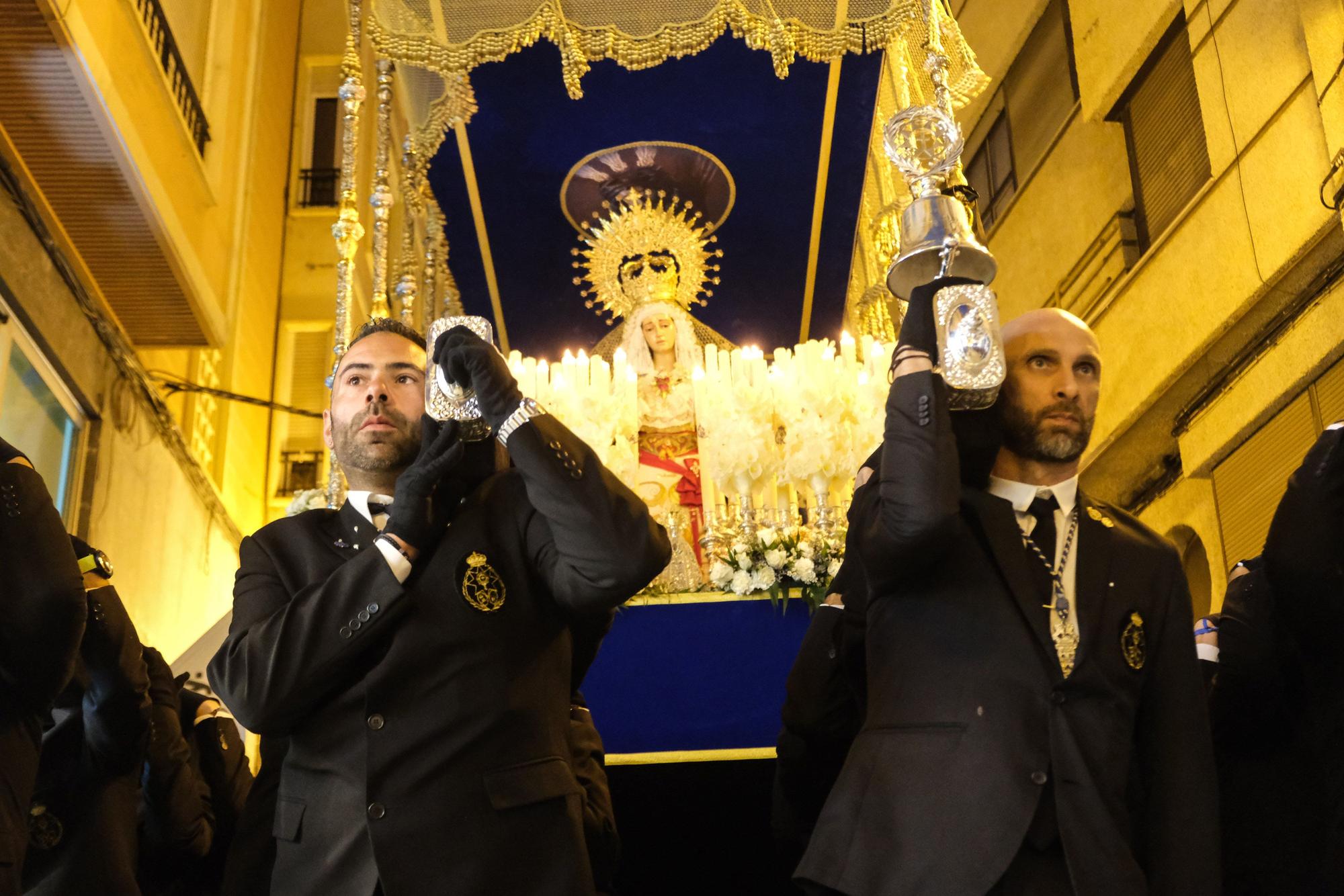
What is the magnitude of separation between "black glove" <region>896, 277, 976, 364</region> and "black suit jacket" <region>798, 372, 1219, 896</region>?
8 centimetres

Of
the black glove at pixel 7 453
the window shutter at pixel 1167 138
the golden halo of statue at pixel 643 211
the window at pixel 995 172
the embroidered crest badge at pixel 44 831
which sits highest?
the window at pixel 995 172

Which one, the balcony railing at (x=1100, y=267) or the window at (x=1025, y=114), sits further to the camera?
the window at (x=1025, y=114)

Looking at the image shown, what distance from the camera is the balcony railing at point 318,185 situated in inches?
504

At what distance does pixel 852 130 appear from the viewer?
709 cm

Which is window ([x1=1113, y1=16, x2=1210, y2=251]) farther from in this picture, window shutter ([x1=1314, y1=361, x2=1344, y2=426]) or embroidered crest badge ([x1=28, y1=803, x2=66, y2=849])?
embroidered crest badge ([x1=28, y1=803, x2=66, y2=849])

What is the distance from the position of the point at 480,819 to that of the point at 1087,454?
Answer: 846 centimetres

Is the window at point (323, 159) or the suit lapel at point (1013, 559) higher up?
the window at point (323, 159)

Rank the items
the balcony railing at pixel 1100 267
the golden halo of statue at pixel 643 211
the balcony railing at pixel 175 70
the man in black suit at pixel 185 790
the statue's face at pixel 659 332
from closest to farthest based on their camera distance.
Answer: the man in black suit at pixel 185 790, the statue's face at pixel 659 332, the golden halo of statue at pixel 643 211, the balcony railing at pixel 175 70, the balcony railing at pixel 1100 267

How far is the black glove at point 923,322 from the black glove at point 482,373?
65cm

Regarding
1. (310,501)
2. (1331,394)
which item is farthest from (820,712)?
(1331,394)

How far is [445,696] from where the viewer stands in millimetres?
2232

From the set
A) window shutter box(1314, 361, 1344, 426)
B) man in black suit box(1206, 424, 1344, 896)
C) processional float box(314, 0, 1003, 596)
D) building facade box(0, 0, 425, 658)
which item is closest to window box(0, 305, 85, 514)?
building facade box(0, 0, 425, 658)

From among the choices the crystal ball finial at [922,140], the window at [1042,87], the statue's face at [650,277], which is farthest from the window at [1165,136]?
the crystal ball finial at [922,140]

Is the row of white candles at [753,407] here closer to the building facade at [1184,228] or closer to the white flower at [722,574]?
the white flower at [722,574]
